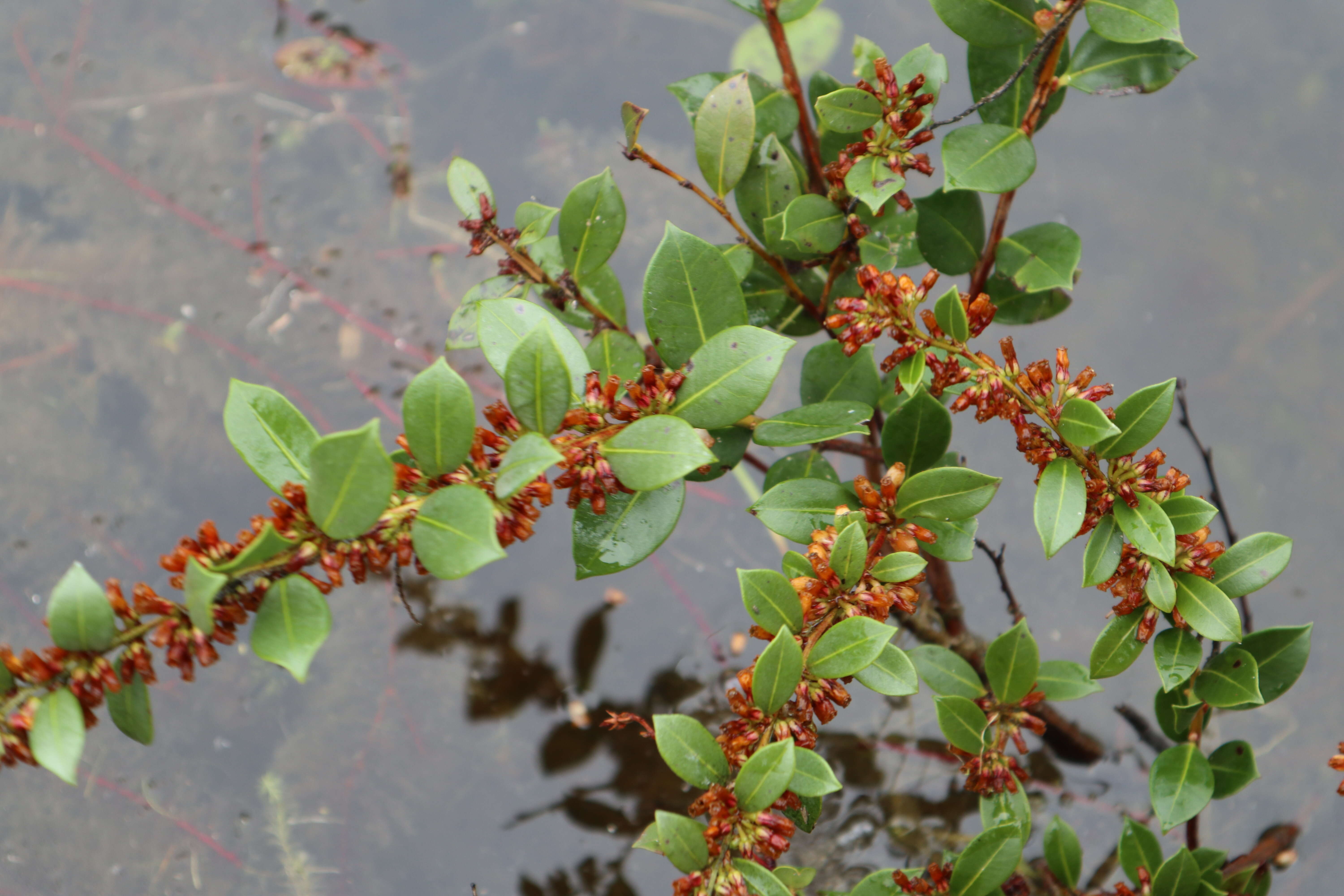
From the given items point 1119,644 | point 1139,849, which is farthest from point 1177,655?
point 1139,849

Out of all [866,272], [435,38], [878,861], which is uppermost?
[435,38]

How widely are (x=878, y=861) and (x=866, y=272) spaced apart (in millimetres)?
1080

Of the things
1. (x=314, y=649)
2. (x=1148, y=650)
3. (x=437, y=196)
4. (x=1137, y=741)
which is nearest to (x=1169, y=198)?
(x=1148, y=650)

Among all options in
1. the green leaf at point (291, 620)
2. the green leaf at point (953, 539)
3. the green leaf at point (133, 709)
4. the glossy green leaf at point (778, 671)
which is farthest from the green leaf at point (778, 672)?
the green leaf at point (133, 709)

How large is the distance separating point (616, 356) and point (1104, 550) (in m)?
0.53

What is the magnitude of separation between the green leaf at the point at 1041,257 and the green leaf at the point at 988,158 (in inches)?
4.8

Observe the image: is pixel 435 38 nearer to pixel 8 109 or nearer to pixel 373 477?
pixel 8 109

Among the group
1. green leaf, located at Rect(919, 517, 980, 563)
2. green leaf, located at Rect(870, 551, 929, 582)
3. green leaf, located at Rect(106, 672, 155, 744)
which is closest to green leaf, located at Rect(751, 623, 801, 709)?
green leaf, located at Rect(870, 551, 929, 582)

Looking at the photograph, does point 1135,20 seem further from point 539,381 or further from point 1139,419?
point 539,381

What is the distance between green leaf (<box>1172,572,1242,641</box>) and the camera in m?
0.87

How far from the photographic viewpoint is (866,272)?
80 cm

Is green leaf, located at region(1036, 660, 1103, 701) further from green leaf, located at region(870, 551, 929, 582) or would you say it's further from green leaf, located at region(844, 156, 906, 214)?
green leaf, located at region(844, 156, 906, 214)

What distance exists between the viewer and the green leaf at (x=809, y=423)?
90cm

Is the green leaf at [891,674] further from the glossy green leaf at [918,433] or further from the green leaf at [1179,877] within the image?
the green leaf at [1179,877]
